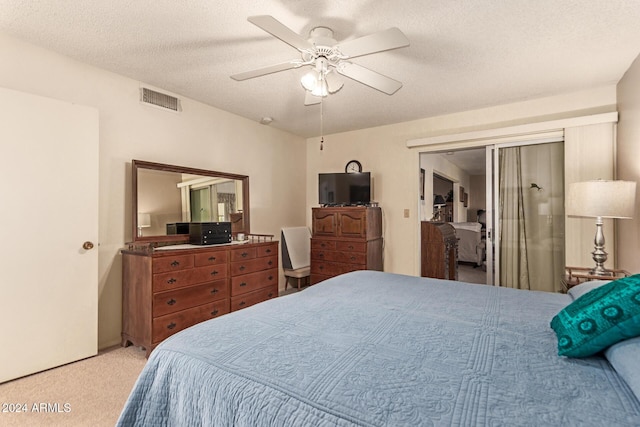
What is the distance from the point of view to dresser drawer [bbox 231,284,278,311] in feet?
10.3

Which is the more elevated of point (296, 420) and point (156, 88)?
point (156, 88)

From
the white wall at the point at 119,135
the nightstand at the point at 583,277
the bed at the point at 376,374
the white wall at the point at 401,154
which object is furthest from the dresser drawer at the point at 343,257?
the bed at the point at 376,374

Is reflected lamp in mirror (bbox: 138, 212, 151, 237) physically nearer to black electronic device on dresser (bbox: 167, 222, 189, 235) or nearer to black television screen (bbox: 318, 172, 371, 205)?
black electronic device on dresser (bbox: 167, 222, 189, 235)

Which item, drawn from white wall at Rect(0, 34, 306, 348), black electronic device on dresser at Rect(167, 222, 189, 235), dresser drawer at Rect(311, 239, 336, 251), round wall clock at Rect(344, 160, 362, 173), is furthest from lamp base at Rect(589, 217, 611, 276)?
black electronic device on dresser at Rect(167, 222, 189, 235)

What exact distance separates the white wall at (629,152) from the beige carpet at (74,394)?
12.6ft

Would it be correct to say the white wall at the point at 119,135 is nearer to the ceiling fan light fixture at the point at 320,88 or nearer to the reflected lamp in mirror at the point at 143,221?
the reflected lamp in mirror at the point at 143,221

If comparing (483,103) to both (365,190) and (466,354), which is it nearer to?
(365,190)

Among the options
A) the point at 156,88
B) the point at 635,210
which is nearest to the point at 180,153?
the point at 156,88

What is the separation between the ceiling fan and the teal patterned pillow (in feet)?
4.81

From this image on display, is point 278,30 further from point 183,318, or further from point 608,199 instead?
point 608,199

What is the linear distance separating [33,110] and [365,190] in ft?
11.0

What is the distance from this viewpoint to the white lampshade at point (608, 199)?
2.22 meters

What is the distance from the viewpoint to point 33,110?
2.20 meters

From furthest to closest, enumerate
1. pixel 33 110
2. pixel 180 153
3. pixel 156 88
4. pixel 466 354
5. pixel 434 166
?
pixel 434 166 < pixel 180 153 < pixel 156 88 < pixel 33 110 < pixel 466 354
